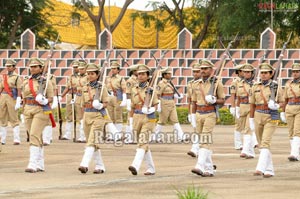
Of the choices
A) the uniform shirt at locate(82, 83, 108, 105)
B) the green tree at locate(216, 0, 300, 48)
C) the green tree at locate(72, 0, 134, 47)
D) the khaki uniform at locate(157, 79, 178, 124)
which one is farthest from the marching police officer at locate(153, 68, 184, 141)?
the green tree at locate(72, 0, 134, 47)

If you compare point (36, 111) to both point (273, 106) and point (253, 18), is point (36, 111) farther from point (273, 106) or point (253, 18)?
point (253, 18)

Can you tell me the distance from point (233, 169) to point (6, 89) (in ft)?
26.2

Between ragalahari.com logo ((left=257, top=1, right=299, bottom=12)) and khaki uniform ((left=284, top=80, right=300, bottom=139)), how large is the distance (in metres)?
21.0

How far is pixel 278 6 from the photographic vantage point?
4438 cm

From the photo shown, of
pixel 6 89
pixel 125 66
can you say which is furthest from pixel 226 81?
pixel 6 89

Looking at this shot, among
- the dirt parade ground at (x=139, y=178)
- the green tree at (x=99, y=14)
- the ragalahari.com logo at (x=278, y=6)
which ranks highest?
the ragalahari.com logo at (x=278, y=6)

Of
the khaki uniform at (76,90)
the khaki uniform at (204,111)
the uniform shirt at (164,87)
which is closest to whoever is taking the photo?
the khaki uniform at (204,111)

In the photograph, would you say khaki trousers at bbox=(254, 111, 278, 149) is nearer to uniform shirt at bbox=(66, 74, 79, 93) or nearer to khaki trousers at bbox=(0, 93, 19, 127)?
khaki trousers at bbox=(0, 93, 19, 127)

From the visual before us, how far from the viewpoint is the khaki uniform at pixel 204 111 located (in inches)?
760

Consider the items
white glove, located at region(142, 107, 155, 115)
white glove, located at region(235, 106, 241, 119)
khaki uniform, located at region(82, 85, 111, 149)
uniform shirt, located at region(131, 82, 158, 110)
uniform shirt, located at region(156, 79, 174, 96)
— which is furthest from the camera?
uniform shirt, located at region(156, 79, 174, 96)

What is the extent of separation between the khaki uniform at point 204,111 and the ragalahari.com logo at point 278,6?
2380 centimetres

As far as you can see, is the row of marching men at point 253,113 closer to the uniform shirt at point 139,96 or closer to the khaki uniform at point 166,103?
the uniform shirt at point 139,96

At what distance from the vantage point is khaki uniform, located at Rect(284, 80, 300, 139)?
72.5 feet

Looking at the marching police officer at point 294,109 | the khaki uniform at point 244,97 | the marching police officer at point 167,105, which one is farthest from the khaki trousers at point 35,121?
the marching police officer at point 167,105
